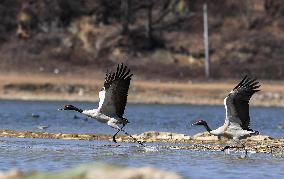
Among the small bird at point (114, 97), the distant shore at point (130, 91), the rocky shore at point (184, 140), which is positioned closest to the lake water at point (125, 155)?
the small bird at point (114, 97)

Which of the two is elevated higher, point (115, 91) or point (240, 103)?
point (115, 91)

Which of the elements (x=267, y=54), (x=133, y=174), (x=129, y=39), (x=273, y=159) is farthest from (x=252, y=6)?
(x=133, y=174)

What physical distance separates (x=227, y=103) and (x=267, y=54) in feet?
Result: 126

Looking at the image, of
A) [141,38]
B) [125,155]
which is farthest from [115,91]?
[141,38]

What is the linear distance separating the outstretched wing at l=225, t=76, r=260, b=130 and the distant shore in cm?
2804

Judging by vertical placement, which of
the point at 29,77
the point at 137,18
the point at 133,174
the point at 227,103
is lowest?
the point at 133,174

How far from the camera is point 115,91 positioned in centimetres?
2288

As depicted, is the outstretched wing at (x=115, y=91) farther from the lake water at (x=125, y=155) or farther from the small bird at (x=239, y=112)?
the small bird at (x=239, y=112)

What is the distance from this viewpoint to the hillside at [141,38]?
5744cm

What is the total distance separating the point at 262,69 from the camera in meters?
58.1

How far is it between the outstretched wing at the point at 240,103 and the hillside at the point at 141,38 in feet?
109

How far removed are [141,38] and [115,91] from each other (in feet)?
121

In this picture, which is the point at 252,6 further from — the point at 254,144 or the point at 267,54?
the point at 254,144

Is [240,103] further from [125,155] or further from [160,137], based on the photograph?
[160,137]
